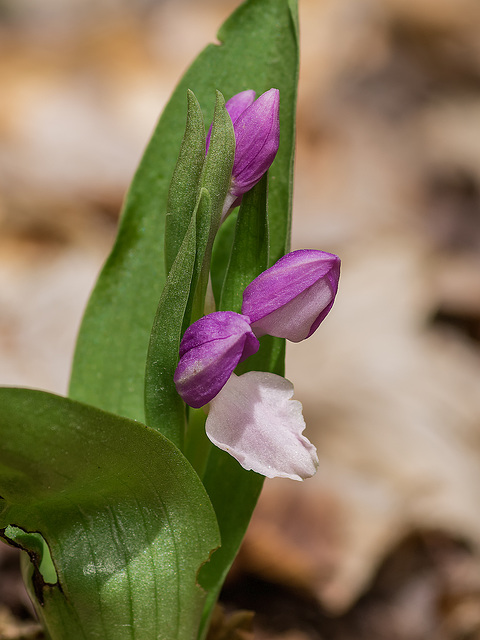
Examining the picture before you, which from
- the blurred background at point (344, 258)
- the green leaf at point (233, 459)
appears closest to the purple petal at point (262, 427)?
the green leaf at point (233, 459)

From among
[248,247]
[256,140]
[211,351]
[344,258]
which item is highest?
[256,140]

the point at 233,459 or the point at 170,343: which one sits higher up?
the point at 170,343

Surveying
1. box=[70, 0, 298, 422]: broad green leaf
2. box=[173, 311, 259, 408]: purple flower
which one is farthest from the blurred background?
box=[173, 311, 259, 408]: purple flower

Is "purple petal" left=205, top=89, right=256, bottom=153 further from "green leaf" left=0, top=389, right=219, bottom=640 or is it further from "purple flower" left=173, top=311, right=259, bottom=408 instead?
"green leaf" left=0, top=389, right=219, bottom=640

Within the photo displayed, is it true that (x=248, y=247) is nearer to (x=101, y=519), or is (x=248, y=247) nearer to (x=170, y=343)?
(x=170, y=343)

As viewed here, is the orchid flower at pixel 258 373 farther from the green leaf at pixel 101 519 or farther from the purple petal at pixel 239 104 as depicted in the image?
the purple petal at pixel 239 104

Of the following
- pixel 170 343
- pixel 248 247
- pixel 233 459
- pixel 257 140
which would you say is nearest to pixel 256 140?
pixel 257 140
